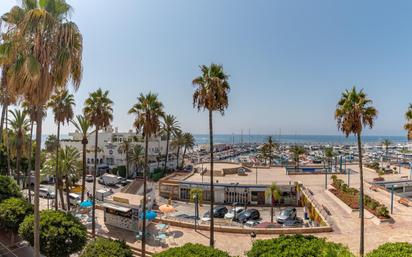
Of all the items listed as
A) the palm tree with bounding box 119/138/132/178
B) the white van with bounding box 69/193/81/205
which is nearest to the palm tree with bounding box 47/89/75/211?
the white van with bounding box 69/193/81/205

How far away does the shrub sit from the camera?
17.7 metres

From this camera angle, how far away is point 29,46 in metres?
10.3

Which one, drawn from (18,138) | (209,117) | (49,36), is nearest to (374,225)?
(209,117)

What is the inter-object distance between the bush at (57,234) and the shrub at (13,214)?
2090 mm

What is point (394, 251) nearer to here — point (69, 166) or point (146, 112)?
point (146, 112)

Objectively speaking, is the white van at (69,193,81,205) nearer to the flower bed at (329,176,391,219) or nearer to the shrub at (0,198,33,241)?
the shrub at (0,198,33,241)

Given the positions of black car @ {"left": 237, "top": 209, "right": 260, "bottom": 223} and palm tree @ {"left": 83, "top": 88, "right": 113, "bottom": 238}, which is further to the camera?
black car @ {"left": 237, "top": 209, "right": 260, "bottom": 223}

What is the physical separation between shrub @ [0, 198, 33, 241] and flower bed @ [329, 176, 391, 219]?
97.9ft

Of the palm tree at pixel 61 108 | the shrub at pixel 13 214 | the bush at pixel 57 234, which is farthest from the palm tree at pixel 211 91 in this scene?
the palm tree at pixel 61 108

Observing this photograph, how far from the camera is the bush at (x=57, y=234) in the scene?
15.0 m

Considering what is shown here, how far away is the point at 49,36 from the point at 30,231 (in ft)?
38.5

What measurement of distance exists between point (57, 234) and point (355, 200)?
30.9m

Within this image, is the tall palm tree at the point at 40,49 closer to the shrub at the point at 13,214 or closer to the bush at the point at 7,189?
the shrub at the point at 13,214

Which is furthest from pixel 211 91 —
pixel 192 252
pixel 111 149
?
pixel 111 149
